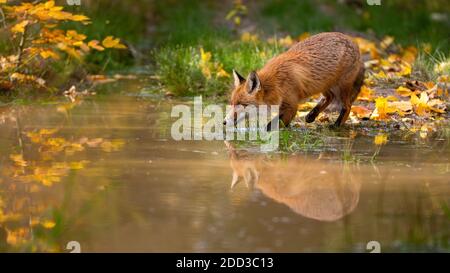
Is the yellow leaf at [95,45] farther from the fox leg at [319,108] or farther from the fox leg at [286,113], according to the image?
the fox leg at [319,108]

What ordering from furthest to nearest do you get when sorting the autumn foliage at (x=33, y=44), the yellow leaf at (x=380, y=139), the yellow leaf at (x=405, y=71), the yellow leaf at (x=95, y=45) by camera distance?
the yellow leaf at (x=405, y=71), the yellow leaf at (x=95, y=45), the autumn foliage at (x=33, y=44), the yellow leaf at (x=380, y=139)

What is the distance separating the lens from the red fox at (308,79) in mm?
8703

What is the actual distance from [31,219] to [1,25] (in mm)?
6879

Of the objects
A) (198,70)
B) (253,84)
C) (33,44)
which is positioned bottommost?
(198,70)

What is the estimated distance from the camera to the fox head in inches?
336

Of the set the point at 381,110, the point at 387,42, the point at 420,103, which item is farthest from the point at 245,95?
the point at 387,42

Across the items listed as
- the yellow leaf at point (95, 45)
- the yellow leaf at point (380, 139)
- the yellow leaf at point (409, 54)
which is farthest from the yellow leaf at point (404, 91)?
the yellow leaf at point (95, 45)

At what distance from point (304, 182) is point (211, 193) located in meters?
0.74

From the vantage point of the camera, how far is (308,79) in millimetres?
9023

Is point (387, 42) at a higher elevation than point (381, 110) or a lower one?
lower

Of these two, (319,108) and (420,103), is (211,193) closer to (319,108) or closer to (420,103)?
(319,108)

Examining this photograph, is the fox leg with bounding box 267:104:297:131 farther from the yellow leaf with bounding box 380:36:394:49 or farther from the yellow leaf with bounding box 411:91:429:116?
the yellow leaf with bounding box 380:36:394:49

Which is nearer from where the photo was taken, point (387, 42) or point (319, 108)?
point (319, 108)

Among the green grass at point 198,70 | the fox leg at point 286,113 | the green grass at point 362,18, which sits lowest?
the green grass at point 362,18
